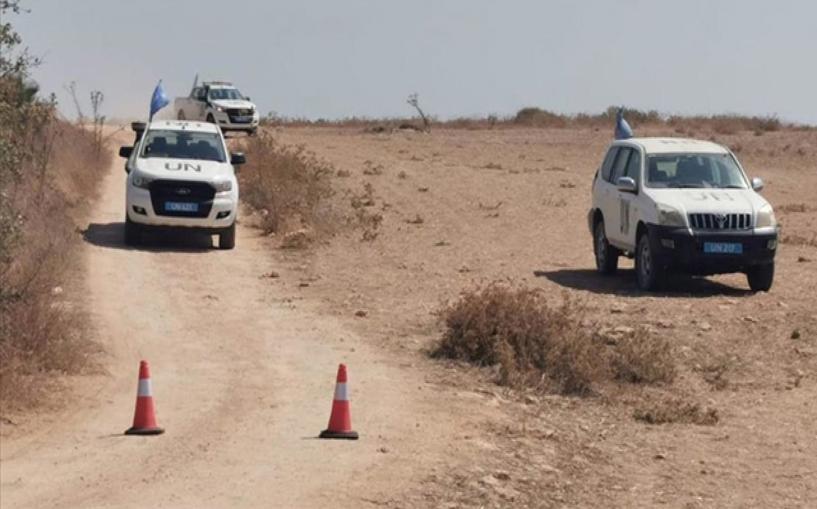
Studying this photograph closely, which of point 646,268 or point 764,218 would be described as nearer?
point 764,218

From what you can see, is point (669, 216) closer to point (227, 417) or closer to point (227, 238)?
point (227, 238)

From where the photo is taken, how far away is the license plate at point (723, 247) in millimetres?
20047

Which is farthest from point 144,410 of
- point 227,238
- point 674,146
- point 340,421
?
point 227,238

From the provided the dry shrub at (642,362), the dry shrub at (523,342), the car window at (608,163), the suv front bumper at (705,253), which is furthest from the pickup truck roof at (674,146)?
the dry shrub at (642,362)

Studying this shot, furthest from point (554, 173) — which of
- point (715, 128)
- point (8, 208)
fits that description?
point (8, 208)

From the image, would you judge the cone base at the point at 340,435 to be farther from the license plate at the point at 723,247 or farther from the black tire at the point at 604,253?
the black tire at the point at 604,253

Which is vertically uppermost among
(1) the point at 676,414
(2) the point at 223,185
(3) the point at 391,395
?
(2) the point at 223,185

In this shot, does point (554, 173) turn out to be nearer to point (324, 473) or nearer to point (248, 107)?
point (248, 107)

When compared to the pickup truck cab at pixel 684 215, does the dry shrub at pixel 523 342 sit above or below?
below

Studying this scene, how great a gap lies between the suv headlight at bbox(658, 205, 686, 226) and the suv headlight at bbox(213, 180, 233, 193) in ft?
23.4

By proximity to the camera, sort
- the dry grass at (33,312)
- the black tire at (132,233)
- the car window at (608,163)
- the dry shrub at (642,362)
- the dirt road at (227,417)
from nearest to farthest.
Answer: the dirt road at (227,417) < the dry grass at (33,312) < the dry shrub at (642,362) < the car window at (608,163) < the black tire at (132,233)

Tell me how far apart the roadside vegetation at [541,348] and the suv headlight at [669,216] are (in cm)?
388

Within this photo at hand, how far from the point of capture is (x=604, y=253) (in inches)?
888

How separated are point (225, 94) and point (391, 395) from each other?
43673 mm
